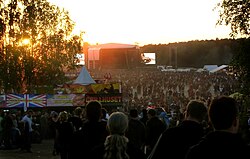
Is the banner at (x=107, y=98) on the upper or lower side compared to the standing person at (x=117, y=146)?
lower

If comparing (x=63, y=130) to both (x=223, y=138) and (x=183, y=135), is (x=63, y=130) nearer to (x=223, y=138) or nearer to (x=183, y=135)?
(x=183, y=135)

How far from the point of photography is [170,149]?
610 cm

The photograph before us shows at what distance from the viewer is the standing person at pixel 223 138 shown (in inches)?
177

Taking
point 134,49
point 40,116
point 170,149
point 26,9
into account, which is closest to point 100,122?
point 170,149

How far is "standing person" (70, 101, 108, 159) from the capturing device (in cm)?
671

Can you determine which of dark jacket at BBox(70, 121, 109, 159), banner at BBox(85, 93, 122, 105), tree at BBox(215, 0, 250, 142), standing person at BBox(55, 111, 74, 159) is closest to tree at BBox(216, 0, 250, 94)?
tree at BBox(215, 0, 250, 142)

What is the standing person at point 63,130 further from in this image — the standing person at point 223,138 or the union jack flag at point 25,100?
the union jack flag at point 25,100

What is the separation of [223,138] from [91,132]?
2.54m

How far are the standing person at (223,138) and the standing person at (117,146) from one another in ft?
3.28

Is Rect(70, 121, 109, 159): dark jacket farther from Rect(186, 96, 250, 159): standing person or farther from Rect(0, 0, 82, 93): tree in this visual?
Rect(0, 0, 82, 93): tree

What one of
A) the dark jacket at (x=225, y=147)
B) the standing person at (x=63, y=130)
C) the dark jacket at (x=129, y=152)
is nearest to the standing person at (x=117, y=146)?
the dark jacket at (x=129, y=152)

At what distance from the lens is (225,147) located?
4.50 m

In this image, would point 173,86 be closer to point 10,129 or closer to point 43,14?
point 43,14

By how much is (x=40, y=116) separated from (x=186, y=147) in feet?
67.2
